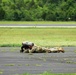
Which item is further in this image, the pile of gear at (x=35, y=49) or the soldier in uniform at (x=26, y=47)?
the soldier in uniform at (x=26, y=47)

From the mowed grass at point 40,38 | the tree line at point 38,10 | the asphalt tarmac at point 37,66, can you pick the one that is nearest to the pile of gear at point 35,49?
the asphalt tarmac at point 37,66

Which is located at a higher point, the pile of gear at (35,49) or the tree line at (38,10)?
the pile of gear at (35,49)

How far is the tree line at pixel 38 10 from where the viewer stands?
3002 inches

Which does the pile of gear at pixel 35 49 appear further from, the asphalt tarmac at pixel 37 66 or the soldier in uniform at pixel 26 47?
the asphalt tarmac at pixel 37 66

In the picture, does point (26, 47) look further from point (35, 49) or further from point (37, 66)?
point (37, 66)

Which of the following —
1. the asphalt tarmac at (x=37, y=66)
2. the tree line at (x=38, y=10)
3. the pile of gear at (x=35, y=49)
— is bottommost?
the tree line at (x=38, y=10)

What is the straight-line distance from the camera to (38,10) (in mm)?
80250

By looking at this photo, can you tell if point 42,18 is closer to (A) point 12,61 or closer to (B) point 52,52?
(B) point 52,52

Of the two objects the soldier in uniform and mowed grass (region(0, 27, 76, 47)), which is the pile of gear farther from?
mowed grass (region(0, 27, 76, 47))

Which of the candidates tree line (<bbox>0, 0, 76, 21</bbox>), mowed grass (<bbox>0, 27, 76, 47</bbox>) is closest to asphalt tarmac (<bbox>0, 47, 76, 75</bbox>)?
mowed grass (<bbox>0, 27, 76, 47</bbox>)

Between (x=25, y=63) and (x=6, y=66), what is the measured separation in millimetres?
1349

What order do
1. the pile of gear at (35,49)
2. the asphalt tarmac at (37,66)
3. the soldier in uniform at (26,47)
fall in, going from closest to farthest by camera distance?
the asphalt tarmac at (37,66)
the pile of gear at (35,49)
the soldier in uniform at (26,47)

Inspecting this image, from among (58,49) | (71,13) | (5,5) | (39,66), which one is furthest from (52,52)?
(5,5)

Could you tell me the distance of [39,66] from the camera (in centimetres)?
1562
